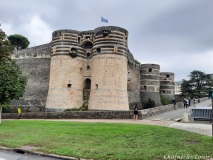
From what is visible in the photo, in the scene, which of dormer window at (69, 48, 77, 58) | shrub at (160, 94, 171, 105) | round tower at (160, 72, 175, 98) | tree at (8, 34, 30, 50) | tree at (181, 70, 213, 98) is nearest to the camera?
dormer window at (69, 48, 77, 58)

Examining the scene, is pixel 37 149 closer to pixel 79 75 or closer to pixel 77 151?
pixel 77 151

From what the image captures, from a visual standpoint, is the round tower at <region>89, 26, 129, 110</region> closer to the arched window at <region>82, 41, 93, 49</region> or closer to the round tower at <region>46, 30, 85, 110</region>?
the round tower at <region>46, 30, 85, 110</region>

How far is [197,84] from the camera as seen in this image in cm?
5697

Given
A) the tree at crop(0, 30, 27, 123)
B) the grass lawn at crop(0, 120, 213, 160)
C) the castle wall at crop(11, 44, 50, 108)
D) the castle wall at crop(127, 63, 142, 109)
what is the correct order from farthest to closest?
the castle wall at crop(127, 63, 142, 109) < the castle wall at crop(11, 44, 50, 108) < the tree at crop(0, 30, 27, 123) < the grass lawn at crop(0, 120, 213, 160)

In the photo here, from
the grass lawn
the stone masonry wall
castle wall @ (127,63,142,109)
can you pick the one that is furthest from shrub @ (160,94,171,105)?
the grass lawn

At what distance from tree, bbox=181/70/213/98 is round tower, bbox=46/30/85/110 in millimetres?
30038

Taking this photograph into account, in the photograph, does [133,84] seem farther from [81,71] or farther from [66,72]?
[66,72]

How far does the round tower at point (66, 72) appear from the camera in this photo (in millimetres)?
32031

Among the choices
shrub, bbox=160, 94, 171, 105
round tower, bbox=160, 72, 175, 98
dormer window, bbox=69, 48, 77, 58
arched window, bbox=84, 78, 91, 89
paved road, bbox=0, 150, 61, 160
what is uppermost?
dormer window, bbox=69, 48, 77, 58

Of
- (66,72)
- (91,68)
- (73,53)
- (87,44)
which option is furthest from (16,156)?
(87,44)

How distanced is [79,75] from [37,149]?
2429 cm

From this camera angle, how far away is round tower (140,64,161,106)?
142 feet

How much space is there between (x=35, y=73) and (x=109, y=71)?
1270cm

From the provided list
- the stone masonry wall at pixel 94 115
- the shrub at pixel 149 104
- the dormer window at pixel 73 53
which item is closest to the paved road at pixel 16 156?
the stone masonry wall at pixel 94 115
